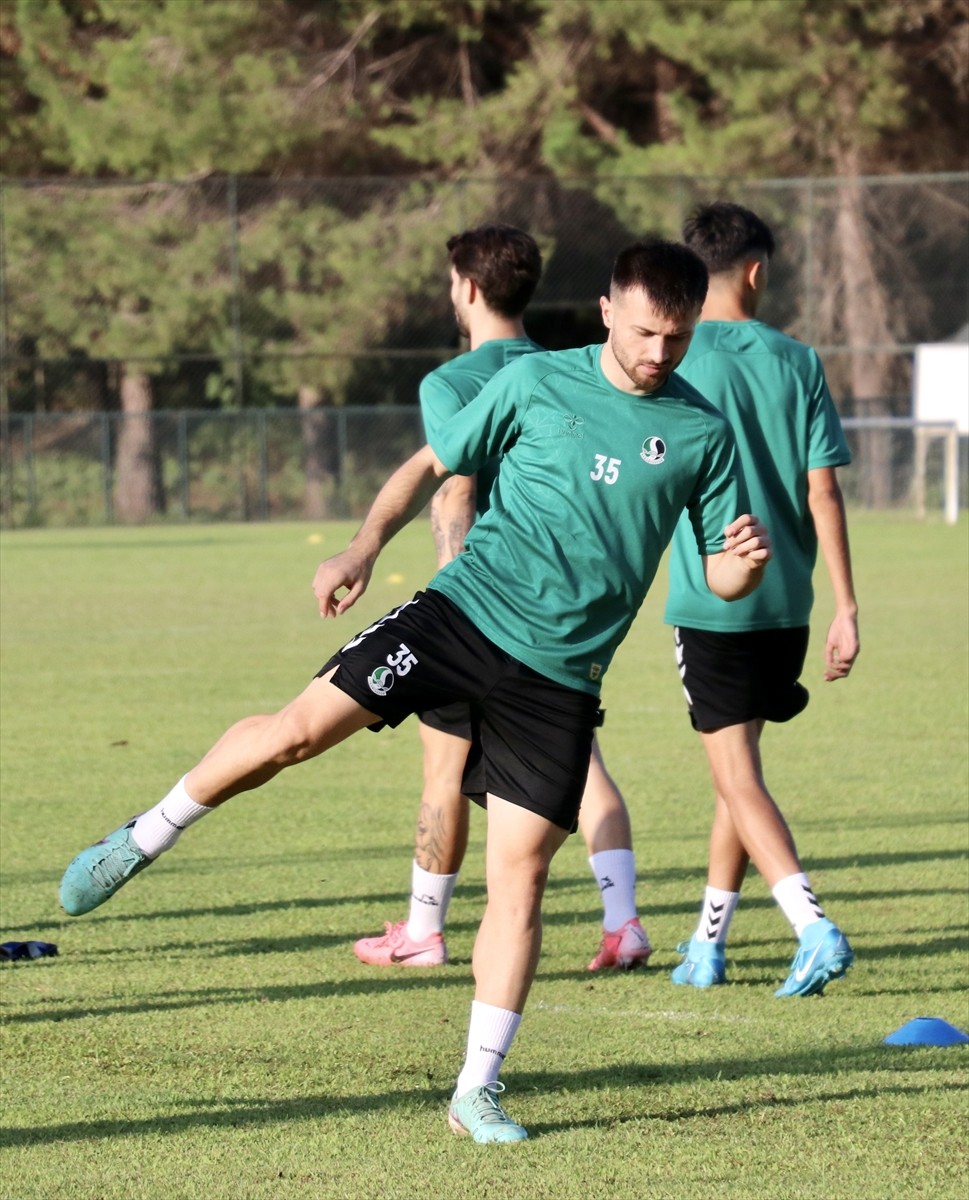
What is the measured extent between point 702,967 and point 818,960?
47 cm

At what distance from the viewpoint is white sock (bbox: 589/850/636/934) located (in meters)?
5.67

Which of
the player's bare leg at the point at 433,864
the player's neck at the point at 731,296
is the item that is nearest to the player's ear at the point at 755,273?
the player's neck at the point at 731,296

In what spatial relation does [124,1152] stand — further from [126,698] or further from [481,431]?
[126,698]

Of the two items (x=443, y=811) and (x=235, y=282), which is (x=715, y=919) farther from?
(x=235, y=282)

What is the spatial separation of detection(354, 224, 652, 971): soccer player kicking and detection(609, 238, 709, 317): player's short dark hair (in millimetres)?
1186

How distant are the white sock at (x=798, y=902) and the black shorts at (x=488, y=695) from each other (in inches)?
49.5

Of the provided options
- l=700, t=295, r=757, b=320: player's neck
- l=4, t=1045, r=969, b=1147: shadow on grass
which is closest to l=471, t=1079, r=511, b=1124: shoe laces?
l=4, t=1045, r=969, b=1147: shadow on grass

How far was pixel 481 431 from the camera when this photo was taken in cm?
429

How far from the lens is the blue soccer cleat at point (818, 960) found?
16.6ft

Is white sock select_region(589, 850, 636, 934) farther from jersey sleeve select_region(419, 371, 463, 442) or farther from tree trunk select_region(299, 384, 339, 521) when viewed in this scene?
tree trunk select_region(299, 384, 339, 521)

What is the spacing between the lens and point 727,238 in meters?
5.51

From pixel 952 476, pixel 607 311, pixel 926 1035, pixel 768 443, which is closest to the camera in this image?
pixel 607 311

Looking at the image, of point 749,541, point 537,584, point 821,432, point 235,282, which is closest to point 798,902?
point 821,432

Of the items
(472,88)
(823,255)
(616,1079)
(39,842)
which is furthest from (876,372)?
(616,1079)
